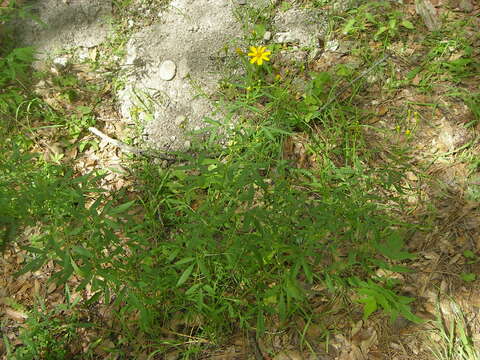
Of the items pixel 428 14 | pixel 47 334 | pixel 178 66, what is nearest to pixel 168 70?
pixel 178 66

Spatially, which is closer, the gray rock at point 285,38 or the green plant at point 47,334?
the green plant at point 47,334

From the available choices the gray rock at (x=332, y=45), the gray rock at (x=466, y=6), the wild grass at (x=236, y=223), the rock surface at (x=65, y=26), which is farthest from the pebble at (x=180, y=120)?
the gray rock at (x=466, y=6)

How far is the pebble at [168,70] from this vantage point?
2965mm

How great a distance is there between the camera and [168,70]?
297 centimetres

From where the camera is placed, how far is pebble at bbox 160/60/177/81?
9.73 ft

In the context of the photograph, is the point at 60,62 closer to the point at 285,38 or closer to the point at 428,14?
the point at 285,38

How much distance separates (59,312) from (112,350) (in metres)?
0.46

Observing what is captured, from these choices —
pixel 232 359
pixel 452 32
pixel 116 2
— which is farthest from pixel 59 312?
pixel 452 32

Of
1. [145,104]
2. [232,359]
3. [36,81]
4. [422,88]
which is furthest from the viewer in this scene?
[36,81]

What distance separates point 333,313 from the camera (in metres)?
2.09

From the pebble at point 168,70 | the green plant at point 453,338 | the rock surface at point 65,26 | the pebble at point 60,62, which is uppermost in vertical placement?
the rock surface at point 65,26

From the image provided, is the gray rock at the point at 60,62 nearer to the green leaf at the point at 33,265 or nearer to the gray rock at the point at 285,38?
the gray rock at the point at 285,38

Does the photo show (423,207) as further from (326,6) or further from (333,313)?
(326,6)

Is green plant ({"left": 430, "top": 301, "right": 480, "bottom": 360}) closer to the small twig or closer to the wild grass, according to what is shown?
the wild grass
